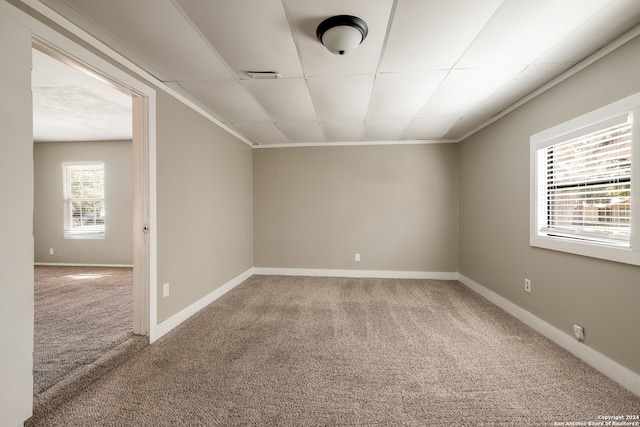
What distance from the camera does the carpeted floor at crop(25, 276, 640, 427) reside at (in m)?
1.52

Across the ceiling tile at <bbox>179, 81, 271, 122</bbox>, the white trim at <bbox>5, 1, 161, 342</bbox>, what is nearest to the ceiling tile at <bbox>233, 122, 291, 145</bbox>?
the ceiling tile at <bbox>179, 81, 271, 122</bbox>

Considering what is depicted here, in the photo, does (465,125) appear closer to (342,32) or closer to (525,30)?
(525,30)

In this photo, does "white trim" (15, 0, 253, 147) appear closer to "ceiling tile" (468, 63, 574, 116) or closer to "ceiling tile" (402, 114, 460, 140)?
"ceiling tile" (402, 114, 460, 140)

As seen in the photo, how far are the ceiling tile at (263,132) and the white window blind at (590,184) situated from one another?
3200 millimetres

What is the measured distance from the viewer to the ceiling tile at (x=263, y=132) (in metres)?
3.73

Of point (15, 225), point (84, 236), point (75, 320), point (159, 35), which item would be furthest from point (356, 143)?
point (84, 236)

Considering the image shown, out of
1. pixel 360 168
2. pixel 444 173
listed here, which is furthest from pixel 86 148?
pixel 444 173

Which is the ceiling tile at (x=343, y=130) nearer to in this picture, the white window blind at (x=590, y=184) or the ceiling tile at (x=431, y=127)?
the ceiling tile at (x=431, y=127)

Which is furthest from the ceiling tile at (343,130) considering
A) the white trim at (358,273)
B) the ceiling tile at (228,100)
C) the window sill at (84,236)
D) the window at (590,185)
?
the window sill at (84,236)

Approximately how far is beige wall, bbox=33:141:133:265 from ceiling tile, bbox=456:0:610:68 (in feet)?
20.1

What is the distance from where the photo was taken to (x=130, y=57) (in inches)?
82.2

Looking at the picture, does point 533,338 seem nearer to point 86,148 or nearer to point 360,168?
point 360,168

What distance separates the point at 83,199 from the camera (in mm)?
5547

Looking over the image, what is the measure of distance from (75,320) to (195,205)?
170 cm
